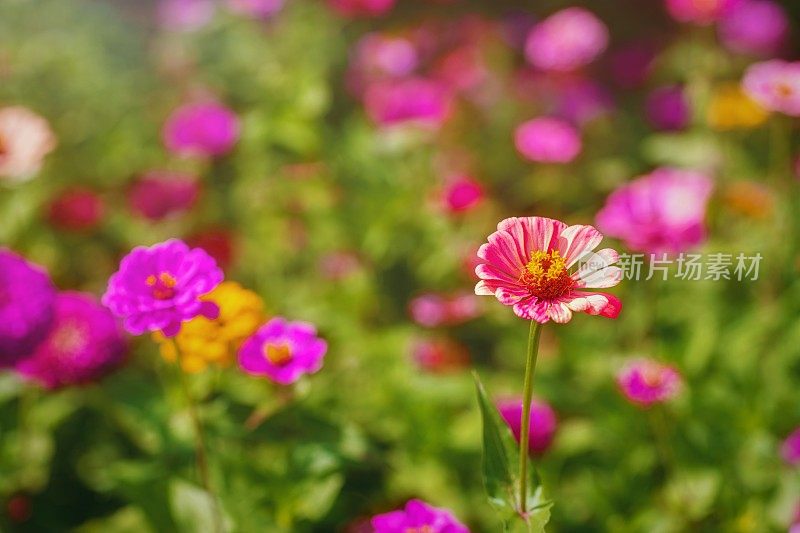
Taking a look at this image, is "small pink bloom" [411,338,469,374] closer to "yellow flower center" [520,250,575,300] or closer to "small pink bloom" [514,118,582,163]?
"small pink bloom" [514,118,582,163]

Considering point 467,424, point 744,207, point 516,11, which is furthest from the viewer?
point 516,11

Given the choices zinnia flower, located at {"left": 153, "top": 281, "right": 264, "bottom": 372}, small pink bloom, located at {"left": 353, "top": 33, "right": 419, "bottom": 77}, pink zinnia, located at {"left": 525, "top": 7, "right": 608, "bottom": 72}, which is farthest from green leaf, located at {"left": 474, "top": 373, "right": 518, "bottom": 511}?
small pink bloom, located at {"left": 353, "top": 33, "right": 419, "bottom": 77}

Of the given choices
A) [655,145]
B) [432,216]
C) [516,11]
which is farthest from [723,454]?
[516,11]

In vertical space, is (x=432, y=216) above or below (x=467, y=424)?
above

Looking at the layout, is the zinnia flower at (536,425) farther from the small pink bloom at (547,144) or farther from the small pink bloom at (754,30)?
the small pink bloom at (754,30)

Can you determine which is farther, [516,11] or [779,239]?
[516,11]

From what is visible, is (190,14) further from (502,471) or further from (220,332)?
(502,471)

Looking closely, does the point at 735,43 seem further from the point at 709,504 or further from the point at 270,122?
the point at 709,504
